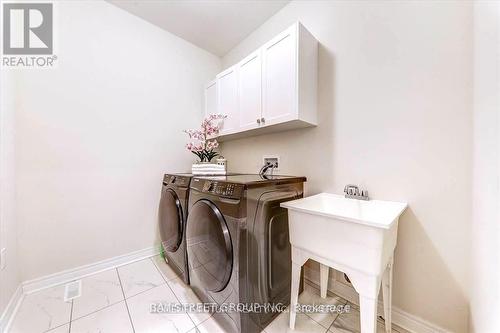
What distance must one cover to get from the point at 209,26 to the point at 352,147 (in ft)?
6.44

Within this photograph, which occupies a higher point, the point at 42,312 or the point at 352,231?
the point at 352,231

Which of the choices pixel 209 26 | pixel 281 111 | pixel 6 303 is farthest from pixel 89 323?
pixel 209 26

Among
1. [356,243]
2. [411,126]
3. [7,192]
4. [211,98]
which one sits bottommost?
[356,243]

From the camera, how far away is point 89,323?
3.81ft

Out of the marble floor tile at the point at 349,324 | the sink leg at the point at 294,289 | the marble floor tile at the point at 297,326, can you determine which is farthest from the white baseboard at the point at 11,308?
the marble floor tile at the point at 349,324

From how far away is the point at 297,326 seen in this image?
1158mm

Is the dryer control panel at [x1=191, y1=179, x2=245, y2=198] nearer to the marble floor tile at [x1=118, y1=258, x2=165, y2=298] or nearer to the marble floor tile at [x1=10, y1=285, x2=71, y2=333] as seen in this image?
the marble floor tile at [x1=118, y1=258, x2=165, y2=298]

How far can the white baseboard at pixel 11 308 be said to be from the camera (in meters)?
1.10

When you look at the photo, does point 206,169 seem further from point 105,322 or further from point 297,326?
point 297,326

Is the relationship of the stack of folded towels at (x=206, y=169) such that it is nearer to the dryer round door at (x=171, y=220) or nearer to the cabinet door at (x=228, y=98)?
the dryer round door at (x=171, y=220)

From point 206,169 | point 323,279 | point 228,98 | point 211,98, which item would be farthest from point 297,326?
point 211,98

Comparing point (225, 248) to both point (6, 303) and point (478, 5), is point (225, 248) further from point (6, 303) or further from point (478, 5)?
point (478, 5)

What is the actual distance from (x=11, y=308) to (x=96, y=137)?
131cm

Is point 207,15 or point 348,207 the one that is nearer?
point 348,207
